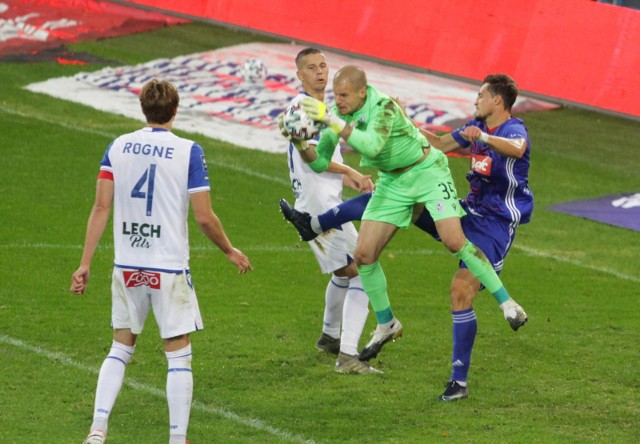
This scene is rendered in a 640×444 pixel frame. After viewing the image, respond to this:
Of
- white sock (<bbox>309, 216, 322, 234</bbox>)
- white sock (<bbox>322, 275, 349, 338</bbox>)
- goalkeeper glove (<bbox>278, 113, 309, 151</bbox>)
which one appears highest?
goalkeeper glove (<bbox>278, 113, 309, 151</bbox>)

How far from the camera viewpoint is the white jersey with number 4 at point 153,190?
26.6 ft

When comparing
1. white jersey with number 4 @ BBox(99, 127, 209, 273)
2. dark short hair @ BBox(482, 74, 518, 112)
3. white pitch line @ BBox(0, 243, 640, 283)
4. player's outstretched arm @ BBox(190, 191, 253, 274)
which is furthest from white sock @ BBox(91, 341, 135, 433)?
white pitch line @ BBox(0, 243, 640, 283)

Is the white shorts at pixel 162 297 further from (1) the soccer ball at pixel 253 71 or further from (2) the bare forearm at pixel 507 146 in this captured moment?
(1) the soccer ball at pixel 253 71

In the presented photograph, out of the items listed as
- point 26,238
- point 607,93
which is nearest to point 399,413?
point 26,238

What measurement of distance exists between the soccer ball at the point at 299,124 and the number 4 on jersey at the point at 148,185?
1.46 meters

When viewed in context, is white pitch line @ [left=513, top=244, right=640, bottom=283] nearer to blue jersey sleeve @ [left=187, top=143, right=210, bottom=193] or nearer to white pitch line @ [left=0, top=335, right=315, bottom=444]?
white pitch line @ [left=0, top=335, right=315, bottom=444]

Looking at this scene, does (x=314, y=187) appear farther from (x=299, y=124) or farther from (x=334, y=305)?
(x=299, y=124)

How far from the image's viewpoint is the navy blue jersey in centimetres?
1021

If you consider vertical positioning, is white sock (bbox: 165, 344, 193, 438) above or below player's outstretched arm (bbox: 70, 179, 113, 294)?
below

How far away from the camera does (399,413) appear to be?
9469 mm

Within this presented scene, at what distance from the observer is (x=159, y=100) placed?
8.05m

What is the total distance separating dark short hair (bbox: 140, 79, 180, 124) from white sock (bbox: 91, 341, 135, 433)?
149 centimetres

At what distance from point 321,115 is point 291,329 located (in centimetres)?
301

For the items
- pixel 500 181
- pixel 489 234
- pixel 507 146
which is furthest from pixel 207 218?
pixel 500 181
